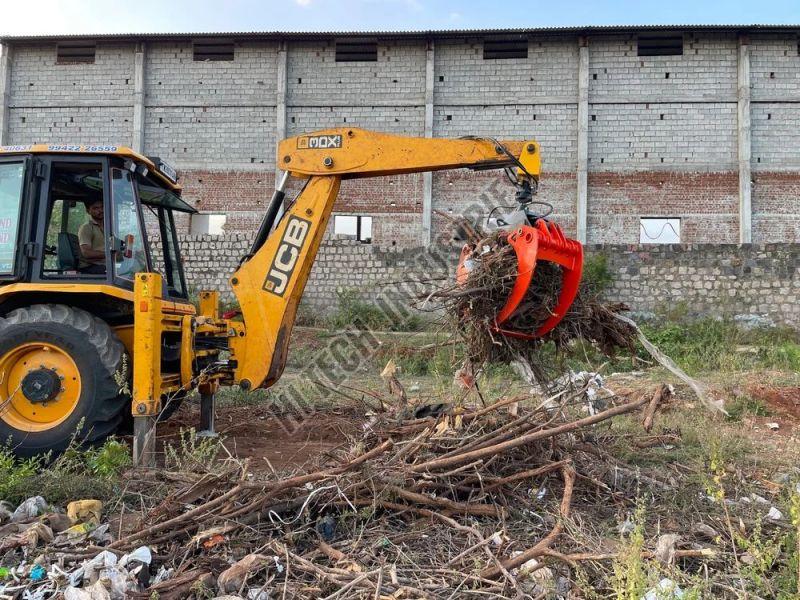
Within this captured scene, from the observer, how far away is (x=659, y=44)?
64.6ft

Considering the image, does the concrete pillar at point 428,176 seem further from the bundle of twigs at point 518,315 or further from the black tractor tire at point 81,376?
the black tractor tire at point 81,376

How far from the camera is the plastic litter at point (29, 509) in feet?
12.2

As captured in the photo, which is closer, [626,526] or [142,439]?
[626,526]

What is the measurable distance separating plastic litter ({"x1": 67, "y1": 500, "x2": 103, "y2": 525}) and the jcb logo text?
2183 millimetres

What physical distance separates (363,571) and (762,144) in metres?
20.3

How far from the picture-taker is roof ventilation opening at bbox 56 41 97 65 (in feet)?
68.3

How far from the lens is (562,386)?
5070mm

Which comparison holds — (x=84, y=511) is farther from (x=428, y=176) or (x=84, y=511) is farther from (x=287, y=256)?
(x=428, y=176)

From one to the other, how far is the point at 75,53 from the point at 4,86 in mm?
2447

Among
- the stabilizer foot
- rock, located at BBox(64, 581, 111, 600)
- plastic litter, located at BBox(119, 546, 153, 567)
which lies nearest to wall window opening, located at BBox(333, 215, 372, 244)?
the stabilizer foot

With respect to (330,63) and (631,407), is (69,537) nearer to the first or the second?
(631,407)

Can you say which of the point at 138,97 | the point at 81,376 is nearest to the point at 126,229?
the point at 81,376

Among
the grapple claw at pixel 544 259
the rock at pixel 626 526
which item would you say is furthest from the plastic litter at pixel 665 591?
the grapple claw at pixel 544 259

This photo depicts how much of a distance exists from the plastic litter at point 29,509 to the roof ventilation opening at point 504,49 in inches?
749
